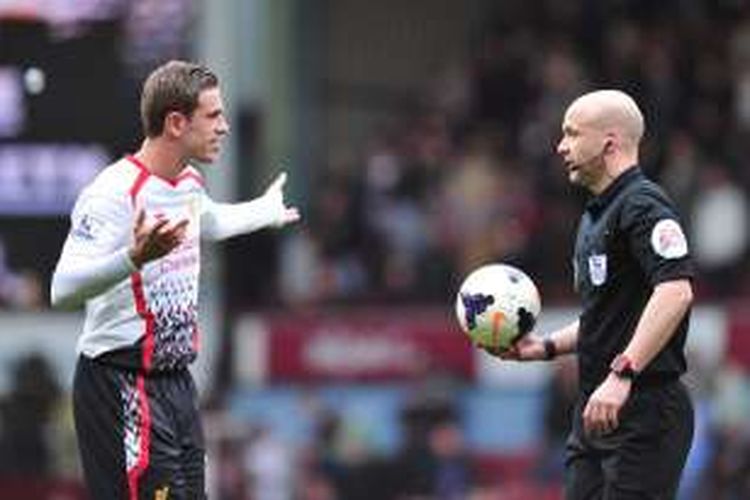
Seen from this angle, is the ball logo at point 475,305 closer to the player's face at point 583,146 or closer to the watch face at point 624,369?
the player's face at point 583,146

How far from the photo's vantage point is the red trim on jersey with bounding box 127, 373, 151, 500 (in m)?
8.70

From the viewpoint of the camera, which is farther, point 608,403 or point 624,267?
point 624,267

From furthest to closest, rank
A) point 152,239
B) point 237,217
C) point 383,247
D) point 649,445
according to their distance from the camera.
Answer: point 383,247
point 237,217
point 649,445
point 152,239

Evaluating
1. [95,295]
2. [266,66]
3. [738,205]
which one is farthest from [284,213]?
[266,66]

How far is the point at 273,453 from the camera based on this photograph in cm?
1778

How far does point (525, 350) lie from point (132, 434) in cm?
159

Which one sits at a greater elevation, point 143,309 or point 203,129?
point 203,129

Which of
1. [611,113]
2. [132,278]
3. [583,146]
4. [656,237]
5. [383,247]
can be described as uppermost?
[611,113]

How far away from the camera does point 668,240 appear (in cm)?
865

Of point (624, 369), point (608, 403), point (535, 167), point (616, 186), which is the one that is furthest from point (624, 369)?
point (535, 167)

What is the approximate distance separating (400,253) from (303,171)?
295cm

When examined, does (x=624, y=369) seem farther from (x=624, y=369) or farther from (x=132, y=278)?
(x=132, y=278)

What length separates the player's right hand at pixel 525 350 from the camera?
31.0 feet

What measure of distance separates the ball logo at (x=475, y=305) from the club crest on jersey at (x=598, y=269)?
1.97ft
